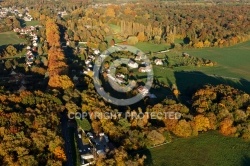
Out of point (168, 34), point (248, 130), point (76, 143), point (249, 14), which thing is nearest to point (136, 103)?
point (76, 143)

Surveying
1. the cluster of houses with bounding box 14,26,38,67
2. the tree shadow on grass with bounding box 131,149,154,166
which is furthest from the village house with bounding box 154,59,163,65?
the tree shadow on grass with bounding box 131,149,154,166

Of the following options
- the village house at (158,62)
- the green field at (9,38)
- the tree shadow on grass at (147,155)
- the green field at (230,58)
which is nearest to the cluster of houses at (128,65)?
the village house at (158,62)

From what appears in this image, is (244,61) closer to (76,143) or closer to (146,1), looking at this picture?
(76,143)

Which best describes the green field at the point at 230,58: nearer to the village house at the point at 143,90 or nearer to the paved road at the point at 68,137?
the village house at the point at 143,90

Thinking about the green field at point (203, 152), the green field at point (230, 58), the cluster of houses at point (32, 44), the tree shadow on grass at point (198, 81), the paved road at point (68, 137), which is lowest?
the green field at point (203, 152)

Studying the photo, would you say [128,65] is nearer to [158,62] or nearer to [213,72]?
[158,62]
